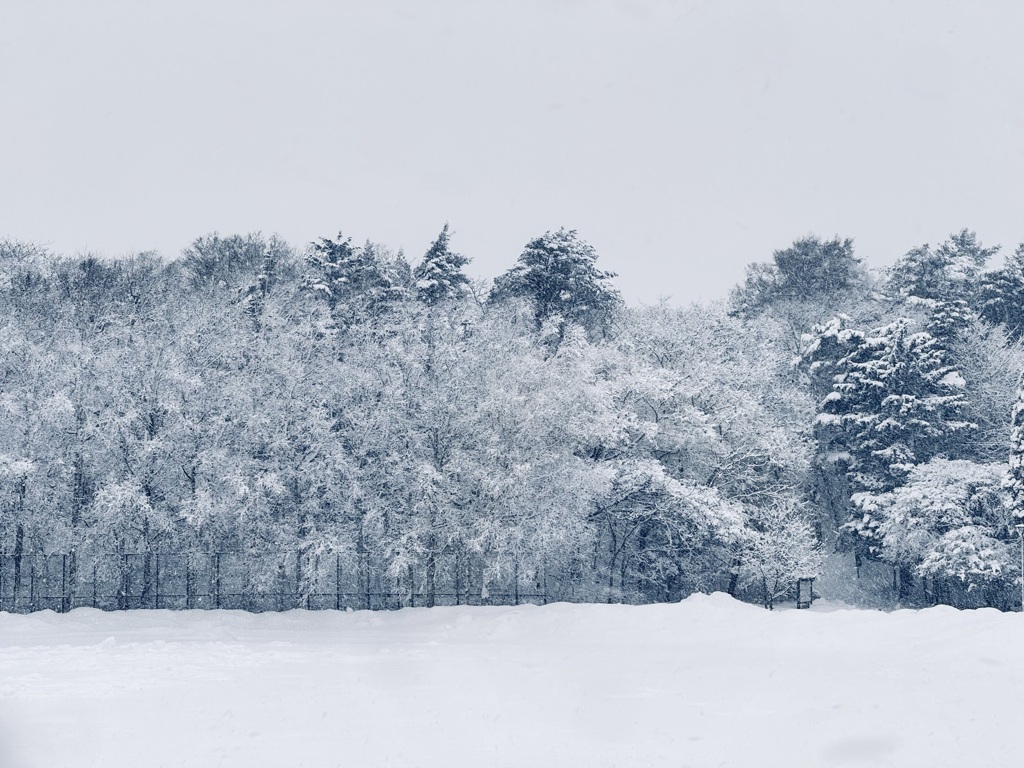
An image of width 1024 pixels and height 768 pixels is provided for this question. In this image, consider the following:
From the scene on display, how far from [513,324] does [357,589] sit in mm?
13567

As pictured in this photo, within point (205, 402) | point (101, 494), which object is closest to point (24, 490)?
point (101, 494)

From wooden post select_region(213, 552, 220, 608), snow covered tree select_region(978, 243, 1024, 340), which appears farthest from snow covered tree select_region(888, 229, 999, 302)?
wooden post select_region(213, 552, 220, 608)

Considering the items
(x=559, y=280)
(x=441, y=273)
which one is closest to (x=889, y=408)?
(x=559, y=280)

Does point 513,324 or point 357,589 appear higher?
point 513,324

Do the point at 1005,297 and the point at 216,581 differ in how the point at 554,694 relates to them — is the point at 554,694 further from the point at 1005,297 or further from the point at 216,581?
the point at 1005,297

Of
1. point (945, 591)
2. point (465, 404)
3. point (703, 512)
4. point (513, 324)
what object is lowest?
point (945, 591)

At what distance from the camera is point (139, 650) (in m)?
23.0

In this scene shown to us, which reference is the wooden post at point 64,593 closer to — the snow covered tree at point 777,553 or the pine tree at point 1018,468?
the snow covered tree at point 777,553

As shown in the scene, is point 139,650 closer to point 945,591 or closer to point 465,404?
point 465,404

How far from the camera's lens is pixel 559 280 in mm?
49531

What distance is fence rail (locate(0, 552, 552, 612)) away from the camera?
111 feet

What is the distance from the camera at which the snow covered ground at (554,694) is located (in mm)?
12180

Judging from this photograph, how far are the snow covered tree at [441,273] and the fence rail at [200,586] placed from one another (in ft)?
62.7

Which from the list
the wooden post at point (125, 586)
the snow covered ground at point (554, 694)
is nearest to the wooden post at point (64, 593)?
the wooden post at point (125, 586)
